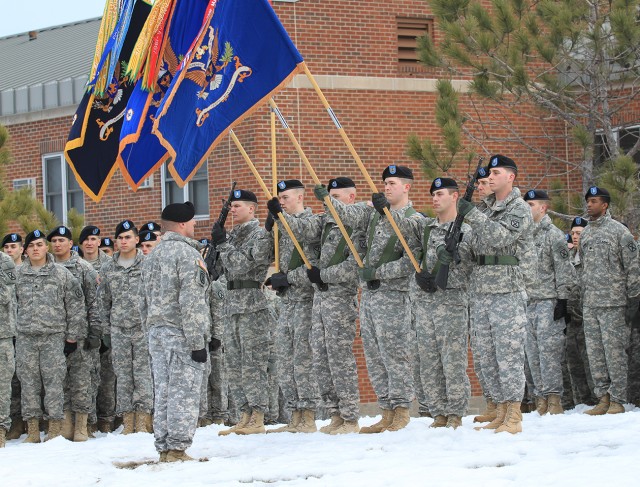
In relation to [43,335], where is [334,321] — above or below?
above

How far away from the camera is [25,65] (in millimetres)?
29297

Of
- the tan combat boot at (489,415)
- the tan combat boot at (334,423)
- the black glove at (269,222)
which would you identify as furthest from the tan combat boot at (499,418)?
the black glove at (269,222)

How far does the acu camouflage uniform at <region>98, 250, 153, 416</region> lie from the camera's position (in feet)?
45.7

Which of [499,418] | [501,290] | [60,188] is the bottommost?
[499,418]

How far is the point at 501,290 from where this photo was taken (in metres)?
10.6

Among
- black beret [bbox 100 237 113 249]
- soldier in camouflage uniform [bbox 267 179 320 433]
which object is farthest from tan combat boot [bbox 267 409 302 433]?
black beret [bbox 100 237 113 249]

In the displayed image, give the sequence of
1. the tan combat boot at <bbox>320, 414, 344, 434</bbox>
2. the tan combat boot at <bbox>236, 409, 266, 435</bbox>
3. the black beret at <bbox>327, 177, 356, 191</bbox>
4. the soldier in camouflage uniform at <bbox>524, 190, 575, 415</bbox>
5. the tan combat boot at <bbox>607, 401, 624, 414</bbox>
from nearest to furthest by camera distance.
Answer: the tan combat boot at <bbox>320, 414, 344, 434</bbox>
the black beret at <bbox>327, 177, 356, 191</bbox>
the tan combat boot at <bbox>236, 409, 266, 435</bbox>
the tan combat boot at <bbox>607, 401, 624, 414</bbox>
the soldier in camouflage uniform at <bbox>524, 190, 575, 415</bbox>

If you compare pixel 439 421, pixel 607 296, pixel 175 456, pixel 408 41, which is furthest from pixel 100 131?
pixel 408 41

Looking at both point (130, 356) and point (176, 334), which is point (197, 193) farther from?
point (176, 334)

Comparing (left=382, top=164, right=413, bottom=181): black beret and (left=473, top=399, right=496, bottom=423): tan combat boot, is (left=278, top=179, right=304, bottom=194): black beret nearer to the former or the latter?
(left=382, top=164, right=413, bottom=181): black beret

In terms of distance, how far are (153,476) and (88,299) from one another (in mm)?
5128

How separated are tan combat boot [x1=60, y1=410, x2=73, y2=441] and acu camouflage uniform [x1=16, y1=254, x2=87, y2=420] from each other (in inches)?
15.8

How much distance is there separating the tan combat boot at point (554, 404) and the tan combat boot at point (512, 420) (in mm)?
3090

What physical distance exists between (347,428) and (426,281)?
5.35 ft
